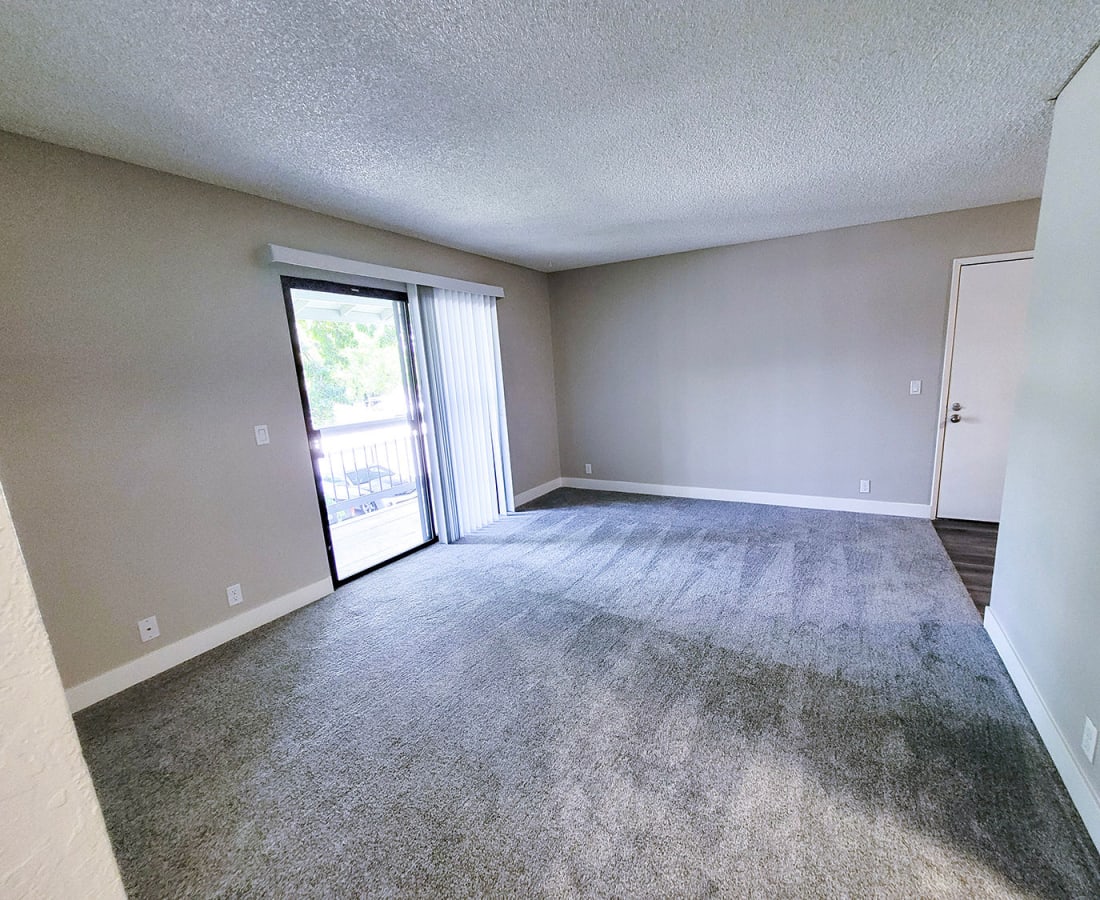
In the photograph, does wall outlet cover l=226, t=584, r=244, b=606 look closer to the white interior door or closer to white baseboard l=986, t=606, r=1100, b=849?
white baseboard l=986, t=606, r=1100, b=849

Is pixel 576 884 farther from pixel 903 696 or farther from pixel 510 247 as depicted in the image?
pixel 510 247

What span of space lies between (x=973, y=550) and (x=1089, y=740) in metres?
2.34

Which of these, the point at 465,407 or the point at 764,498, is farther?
the point at 764,498

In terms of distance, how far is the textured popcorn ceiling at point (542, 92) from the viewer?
1459 millimetres

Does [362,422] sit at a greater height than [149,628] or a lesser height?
greater

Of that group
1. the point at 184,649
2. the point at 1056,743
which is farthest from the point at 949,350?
the point at 184,649

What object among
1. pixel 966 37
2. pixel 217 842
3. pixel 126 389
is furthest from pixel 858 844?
pixel 126 389

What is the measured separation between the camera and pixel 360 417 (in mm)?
4422

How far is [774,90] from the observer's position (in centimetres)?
189

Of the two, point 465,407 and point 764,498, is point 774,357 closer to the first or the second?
point 764,498

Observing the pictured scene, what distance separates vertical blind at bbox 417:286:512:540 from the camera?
3900mm

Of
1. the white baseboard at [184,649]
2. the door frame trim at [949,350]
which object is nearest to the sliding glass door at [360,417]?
the white baseboard at [184,649]

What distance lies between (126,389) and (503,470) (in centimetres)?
294

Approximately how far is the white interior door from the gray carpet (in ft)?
4.00
